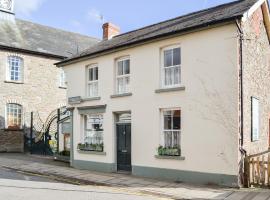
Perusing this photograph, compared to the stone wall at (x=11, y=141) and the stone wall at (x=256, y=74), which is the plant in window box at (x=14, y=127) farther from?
the stone wall at (x=256, y=74)

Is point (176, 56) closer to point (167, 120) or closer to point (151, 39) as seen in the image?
point (151, 39)

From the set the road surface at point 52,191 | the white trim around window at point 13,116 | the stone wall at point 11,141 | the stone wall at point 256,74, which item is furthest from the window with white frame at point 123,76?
the stone wall at point 11,141

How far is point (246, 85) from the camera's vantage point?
1339 centimetres

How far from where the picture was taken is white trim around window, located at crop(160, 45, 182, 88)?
14523 mm

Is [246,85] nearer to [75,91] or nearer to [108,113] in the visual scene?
[108,113]

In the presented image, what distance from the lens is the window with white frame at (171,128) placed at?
14.3 metres

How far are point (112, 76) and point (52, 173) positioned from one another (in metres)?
5.26

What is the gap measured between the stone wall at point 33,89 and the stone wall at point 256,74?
710 inches

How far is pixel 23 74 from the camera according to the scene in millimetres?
28094

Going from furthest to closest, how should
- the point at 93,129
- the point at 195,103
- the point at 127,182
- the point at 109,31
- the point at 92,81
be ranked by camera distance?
the point at 109,31
the point at 92,81
the point at 93,129
the point at 127,182
the point at 195,103

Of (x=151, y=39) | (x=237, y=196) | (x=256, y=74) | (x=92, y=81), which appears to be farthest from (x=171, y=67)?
(x=237, y=196)

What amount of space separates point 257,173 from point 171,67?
529cm

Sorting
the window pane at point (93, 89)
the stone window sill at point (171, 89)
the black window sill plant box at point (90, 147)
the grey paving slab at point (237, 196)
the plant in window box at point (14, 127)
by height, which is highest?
the window pane at point (93, 89)

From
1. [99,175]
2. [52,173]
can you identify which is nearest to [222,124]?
[99,175]
